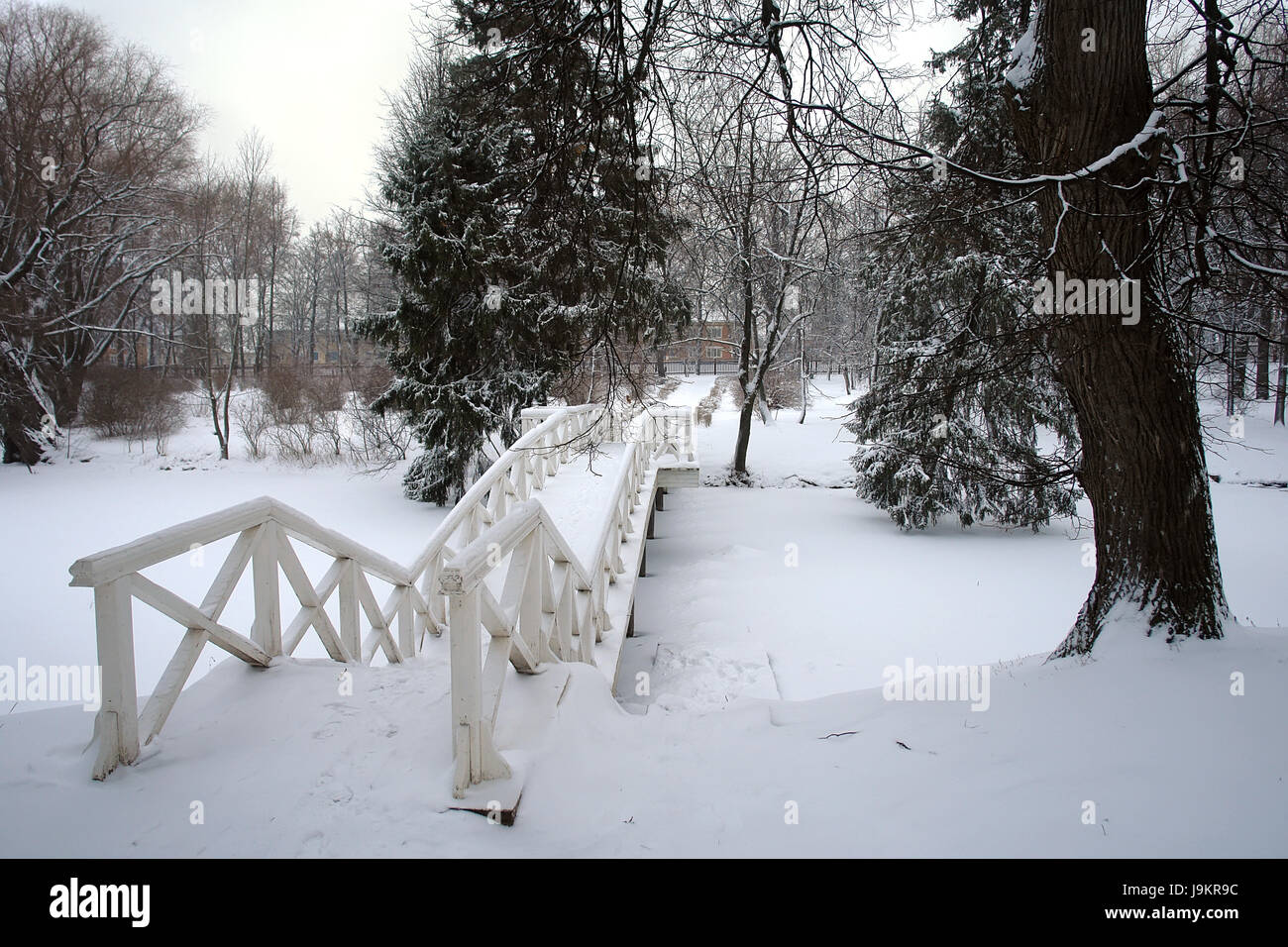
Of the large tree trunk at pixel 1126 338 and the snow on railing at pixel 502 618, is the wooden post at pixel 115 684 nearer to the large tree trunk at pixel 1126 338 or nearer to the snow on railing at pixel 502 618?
the snow on railing at pixel 502 618

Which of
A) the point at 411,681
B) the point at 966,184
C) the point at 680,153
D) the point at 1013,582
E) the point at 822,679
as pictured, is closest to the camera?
the point at 411,681

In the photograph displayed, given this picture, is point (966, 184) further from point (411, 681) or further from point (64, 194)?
point (64, 194)

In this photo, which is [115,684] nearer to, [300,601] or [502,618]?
[300,601]

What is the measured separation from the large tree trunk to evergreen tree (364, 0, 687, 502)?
2328 millimetres

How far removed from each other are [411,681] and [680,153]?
12.7 ft

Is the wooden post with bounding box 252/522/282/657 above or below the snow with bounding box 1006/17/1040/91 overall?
below

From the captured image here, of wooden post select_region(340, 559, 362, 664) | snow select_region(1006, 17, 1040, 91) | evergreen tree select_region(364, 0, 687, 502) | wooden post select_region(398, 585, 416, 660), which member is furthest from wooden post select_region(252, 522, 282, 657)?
snow select_region(1006, 17, 1040, 91)

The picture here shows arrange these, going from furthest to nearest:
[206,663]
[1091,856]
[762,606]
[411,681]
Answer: [762,606] → [206,663] → [411,681] → [1091,856]

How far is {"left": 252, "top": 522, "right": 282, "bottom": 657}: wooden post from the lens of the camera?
3.30 metres

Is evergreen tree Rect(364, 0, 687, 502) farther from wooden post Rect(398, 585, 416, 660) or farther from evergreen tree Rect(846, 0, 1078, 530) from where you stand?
wooden post Rect(398, 585, 416, 660)

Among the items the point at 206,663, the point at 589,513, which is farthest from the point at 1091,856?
the point at 206,663

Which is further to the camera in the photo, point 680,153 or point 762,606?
point 762,606

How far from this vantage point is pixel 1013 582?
1140 cm

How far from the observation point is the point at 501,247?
9648 mm
